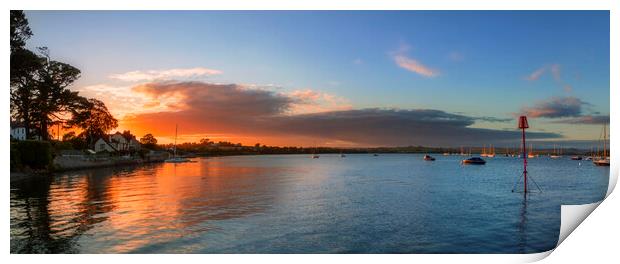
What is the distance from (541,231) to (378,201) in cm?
785

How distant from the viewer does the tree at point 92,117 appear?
32719 mm

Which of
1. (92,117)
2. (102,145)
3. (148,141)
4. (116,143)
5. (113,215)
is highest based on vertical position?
(92,117)

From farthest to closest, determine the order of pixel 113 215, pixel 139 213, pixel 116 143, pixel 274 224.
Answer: pixel 116 143
pixel 139 213
pixel 113 215
pixel 274 224

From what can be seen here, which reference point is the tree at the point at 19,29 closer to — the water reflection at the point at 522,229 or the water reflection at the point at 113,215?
the water reflection at the point at 113,215

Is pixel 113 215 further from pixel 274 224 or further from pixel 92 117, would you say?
pixel 92 117

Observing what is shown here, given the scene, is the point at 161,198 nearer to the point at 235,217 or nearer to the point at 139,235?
the point at 235,217

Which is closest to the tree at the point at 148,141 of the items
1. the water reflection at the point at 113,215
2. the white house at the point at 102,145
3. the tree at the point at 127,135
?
the tree at the point at 127,135

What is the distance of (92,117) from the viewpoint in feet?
123

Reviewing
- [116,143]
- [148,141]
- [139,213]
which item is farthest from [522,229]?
[148,141]

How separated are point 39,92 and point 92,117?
908cm

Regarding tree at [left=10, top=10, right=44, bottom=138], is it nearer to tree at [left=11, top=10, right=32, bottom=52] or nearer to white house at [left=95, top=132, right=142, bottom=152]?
tree at [left=11, top=10, right=32, bottom=52]

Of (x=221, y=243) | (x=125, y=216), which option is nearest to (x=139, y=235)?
(x=221, y=243)
